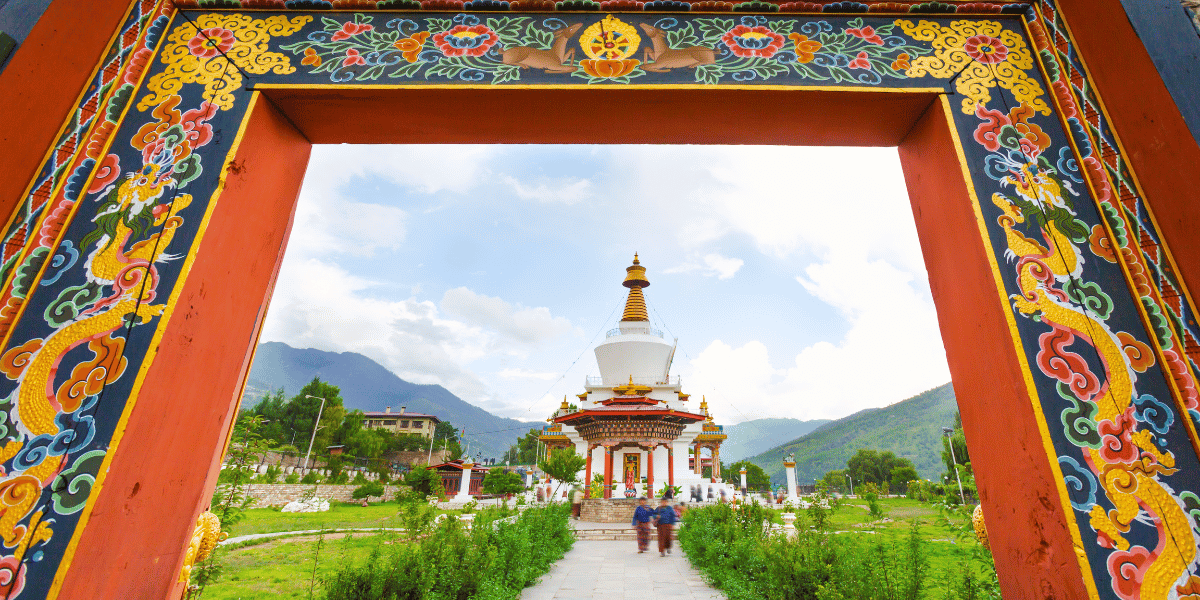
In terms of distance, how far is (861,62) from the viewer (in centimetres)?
284

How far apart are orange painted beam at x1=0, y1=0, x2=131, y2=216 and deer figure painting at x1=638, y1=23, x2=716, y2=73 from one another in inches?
118

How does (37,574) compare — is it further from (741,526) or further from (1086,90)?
(741,526)

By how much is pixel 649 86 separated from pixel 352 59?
1753 millimetres

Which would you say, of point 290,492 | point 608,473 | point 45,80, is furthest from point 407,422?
point 45,80

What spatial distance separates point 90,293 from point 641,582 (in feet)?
25.4

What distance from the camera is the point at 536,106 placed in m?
2.95

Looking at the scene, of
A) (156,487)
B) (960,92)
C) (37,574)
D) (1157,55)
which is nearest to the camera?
(37,574)

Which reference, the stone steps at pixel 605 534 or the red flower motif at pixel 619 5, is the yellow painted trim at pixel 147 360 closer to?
the red flower motif at pixel 619 5

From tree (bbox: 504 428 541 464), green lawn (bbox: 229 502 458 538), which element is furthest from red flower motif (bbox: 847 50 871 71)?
tree (bbox: 504 428 541 464)

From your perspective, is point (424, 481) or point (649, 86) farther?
point (424, 481)

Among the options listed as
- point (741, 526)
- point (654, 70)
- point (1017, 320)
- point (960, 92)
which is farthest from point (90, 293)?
point (741, 526)

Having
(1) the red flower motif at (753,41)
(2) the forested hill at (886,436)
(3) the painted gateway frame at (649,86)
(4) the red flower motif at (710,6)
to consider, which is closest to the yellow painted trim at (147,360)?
(3) the painted gateway frame at (649,86)

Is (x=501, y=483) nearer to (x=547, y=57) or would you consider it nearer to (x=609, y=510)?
(x=609, y=510)

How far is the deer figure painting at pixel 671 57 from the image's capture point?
2.87 meters
